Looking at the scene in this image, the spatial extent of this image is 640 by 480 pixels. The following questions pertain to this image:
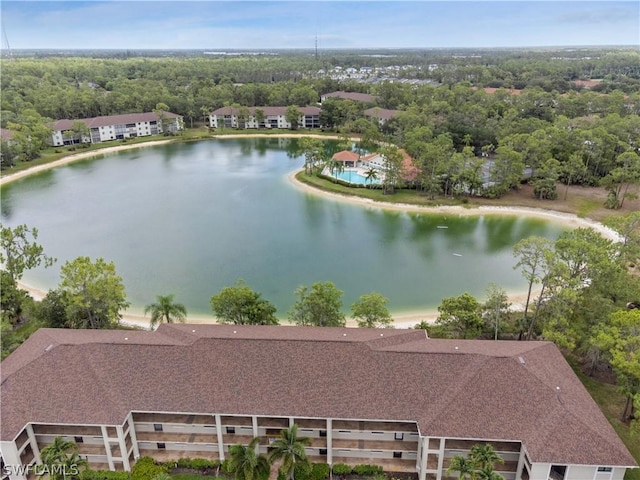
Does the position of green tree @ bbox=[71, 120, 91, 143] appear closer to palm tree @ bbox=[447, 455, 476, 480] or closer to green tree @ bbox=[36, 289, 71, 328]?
green tree @ bbox=[36, 289, 71, 328]

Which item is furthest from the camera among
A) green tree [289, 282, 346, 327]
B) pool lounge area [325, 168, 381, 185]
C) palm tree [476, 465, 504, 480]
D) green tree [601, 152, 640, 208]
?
pool lounge area [325, 168, 381, 185]

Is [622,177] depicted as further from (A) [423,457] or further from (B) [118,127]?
(B) [118,127]

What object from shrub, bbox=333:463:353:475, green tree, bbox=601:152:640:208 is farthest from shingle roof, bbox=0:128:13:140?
green tree, bbox=601:152:640:208

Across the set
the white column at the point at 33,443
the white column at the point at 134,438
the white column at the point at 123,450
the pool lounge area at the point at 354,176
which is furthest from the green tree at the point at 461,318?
the pool lounge area at the point at 354,176

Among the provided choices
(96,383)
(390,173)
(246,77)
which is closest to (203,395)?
(96,383)

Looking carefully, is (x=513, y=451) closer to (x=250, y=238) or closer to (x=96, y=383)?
(x=96, y=383)

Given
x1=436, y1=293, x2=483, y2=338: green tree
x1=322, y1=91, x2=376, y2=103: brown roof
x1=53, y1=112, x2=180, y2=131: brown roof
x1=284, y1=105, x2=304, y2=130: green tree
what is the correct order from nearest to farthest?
x1=436, y1=293, x2=483, y2=338: green tree, x1=53, y1=112, x2=180, y2=131: brown roof, x1=284, y1=105, x2=304, y2=130: green tree, x1=322, y1=91, x2=376, y2=103: brown roof

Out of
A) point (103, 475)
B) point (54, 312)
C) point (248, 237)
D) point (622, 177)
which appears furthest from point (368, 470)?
point (622, 177)
